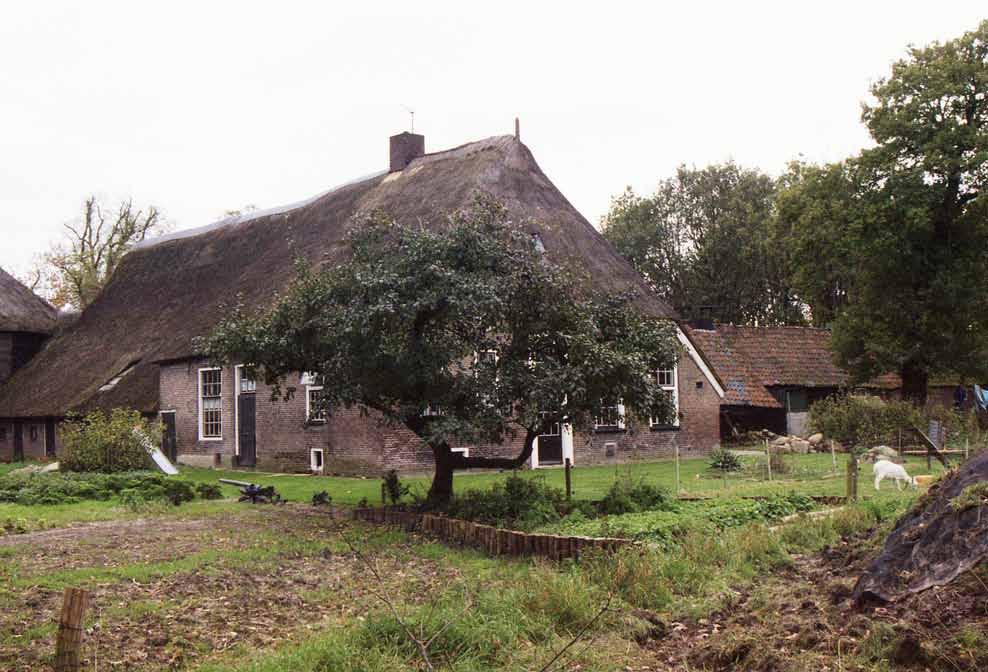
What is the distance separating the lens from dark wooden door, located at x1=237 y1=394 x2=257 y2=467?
1046 inches

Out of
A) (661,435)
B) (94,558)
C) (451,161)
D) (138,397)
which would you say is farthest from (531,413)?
(138,397)

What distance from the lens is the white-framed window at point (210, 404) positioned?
27859 mm

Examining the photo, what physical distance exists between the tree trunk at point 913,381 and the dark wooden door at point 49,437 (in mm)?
28405

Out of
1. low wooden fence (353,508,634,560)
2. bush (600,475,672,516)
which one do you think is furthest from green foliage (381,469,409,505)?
bush (600,475,672,516)

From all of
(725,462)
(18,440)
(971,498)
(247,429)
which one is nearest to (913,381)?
(725,462)

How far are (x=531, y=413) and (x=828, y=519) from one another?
3.73m

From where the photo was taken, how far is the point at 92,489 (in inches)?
697

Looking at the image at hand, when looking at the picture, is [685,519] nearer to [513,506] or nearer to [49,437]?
[513,506]

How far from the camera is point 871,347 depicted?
30547 millimetres

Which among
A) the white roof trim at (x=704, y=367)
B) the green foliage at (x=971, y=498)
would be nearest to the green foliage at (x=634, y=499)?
the green foliage at (x=971, y=498)

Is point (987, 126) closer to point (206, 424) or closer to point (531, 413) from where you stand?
point (531, 413)

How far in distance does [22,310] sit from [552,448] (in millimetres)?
25861

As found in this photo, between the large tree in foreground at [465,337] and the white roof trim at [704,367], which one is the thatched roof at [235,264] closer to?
the white roof trim at [704,367]

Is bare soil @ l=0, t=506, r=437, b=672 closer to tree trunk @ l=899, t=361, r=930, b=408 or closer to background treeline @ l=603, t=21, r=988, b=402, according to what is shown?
background treeline @ l=603, t=21, r=988, b=402
